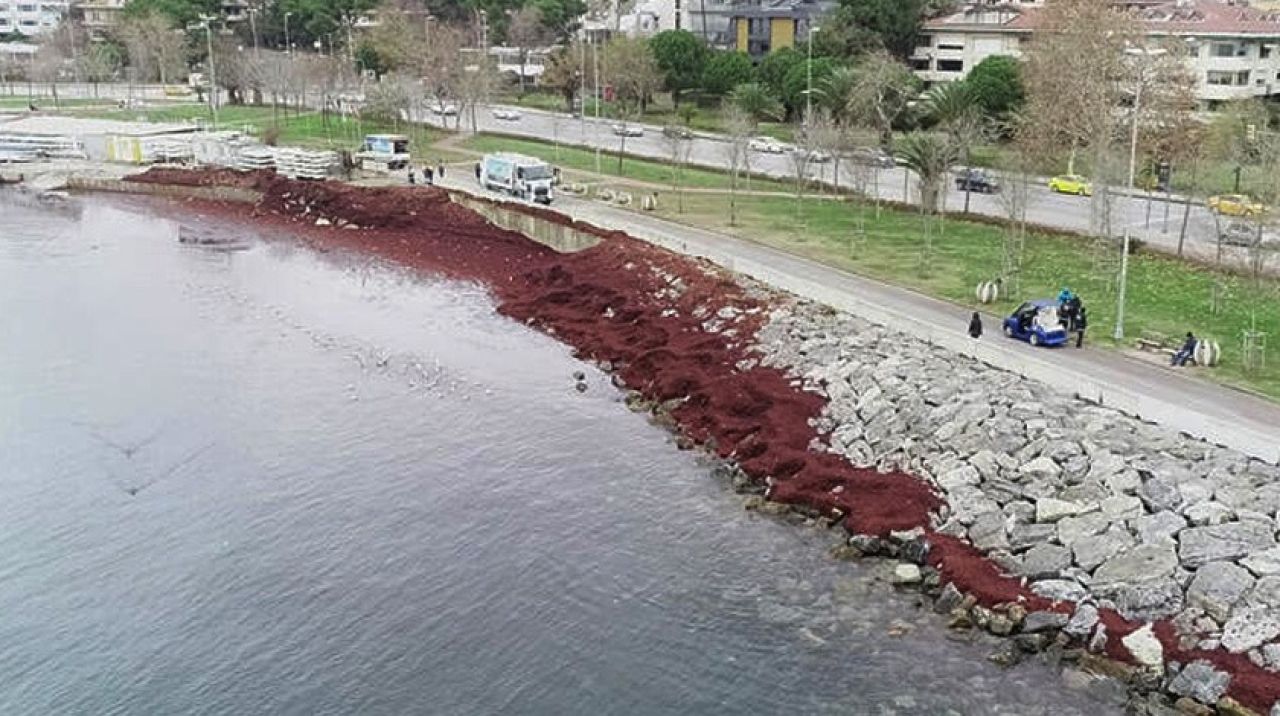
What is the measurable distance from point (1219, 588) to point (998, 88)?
62.2 metres

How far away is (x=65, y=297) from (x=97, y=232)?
59.0ft

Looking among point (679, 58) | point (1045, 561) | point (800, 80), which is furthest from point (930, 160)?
point (679, 58)

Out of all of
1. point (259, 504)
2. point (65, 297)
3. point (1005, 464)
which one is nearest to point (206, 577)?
point (259, 504)

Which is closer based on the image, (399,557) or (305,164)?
(399,557)

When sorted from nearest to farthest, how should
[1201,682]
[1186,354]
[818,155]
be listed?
1. [1201,682]
2. [1186,354]
3. [818,155]

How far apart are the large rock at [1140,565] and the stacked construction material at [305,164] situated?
65151mm

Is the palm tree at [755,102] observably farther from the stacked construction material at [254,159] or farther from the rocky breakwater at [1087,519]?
the rocky breakwater at [1087,519]

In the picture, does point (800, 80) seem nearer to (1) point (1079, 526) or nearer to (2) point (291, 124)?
(2) point (291, 124)

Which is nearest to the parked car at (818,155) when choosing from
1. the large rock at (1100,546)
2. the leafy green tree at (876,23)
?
the leafy green tree at (876,23)

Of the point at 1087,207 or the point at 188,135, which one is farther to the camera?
the point at 188,135

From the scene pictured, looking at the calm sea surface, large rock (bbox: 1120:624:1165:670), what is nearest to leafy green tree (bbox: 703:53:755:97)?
the calm sea surface

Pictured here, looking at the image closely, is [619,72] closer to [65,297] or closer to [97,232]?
[97,232]

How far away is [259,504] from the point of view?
111 feet

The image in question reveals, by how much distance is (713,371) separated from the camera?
43750 millimetres
